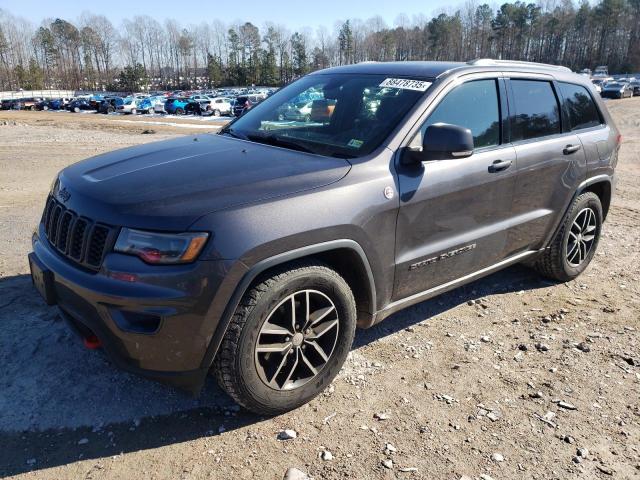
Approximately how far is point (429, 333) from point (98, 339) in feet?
7.57

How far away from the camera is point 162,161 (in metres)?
3.11

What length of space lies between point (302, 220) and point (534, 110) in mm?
2444

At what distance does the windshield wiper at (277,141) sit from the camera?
10.7 ft

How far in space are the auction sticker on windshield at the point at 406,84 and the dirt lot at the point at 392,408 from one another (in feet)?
5.70

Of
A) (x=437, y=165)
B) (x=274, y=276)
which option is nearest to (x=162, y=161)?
(x=274, y=276)

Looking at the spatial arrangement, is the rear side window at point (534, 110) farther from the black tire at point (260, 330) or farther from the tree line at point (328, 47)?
the tree line at point (328, 47)

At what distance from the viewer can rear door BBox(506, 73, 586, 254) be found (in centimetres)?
387

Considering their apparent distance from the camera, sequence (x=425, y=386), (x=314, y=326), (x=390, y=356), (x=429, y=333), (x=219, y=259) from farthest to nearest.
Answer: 1. (x=429, y=333)
2. (x=390, y=356)
3. (x=425, y=386)
4. (x=314, y=326)
5. (x=219, y=259)

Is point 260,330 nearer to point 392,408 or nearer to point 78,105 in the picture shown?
point 392,408

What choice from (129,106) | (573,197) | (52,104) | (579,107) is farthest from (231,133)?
(52,104)

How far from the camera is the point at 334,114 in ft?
11.8

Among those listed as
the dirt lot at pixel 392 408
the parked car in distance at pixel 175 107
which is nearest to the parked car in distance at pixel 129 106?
the parked car in distance at pixel 175 107

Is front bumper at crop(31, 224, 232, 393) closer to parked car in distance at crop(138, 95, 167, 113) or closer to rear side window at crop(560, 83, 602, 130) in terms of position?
rear side window at crop(560, 83, 602, 130)

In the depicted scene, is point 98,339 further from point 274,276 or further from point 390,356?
point 390,356
